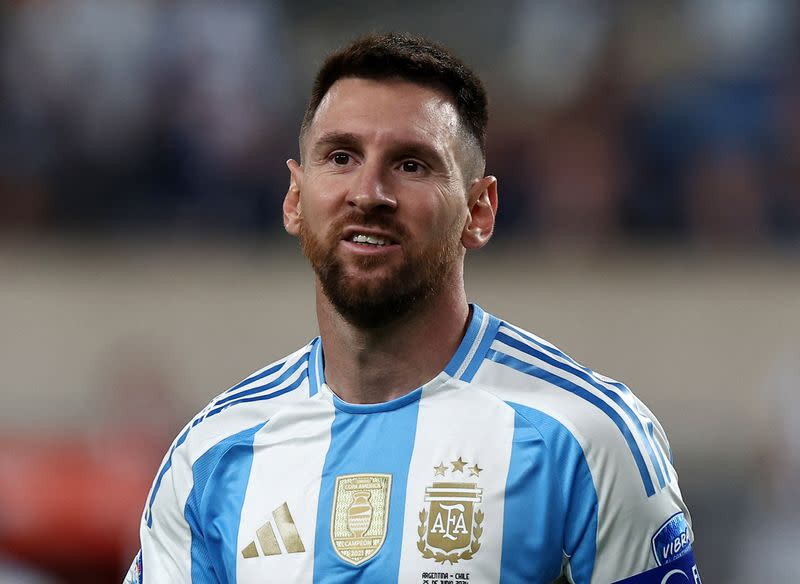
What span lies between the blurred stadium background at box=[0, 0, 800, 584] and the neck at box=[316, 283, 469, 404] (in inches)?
206

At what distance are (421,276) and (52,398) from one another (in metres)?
6.73

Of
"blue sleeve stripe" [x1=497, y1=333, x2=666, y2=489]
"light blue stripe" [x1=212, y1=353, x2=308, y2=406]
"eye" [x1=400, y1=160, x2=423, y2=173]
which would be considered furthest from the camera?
"light blue stripe" [x1=212, y1=353, x2=308, y2=406]

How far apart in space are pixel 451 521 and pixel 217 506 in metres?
0.55

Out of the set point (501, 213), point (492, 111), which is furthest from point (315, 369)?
point (492, 111)

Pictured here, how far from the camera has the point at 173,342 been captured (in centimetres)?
916

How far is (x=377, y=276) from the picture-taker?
2812 millimetres

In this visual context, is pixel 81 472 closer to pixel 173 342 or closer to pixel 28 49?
pixel 173 342

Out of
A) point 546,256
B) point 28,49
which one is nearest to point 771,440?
point 546,256

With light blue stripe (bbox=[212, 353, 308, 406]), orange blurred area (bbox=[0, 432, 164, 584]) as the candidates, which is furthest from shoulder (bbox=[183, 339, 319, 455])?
orange blurred area (bbox=[0, 432, 164, 584])

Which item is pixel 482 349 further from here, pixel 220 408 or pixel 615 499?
pixel 220 408

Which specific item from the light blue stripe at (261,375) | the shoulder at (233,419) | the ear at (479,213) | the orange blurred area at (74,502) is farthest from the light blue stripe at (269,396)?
the orange blurred area at (74,502)

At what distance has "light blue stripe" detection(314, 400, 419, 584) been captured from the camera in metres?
2.79

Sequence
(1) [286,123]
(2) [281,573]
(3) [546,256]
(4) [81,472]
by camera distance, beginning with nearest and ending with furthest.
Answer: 1. (2) [281,573]
2. (4) [81,472]
3. (3) [546,256]
4. (1) [286,123]

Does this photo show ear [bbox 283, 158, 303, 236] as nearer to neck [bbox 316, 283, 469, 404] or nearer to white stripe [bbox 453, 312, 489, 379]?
neck [bbox 316, 283, 469, 404]
